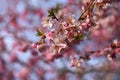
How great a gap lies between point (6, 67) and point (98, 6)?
372 inches

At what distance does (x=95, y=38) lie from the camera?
1327 centimetres

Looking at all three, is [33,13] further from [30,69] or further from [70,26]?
[70,26]

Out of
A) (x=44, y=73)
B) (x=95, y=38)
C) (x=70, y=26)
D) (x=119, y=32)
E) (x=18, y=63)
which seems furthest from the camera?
(x=44, y=73)

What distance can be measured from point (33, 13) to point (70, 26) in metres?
10.7

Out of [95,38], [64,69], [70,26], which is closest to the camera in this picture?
[70,26]

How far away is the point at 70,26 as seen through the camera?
3650 mm

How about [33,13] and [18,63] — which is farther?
[33,13]

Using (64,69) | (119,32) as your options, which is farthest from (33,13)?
(119,32)

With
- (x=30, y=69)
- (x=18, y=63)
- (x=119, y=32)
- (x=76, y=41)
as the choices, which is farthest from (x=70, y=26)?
(x=30, y=69)

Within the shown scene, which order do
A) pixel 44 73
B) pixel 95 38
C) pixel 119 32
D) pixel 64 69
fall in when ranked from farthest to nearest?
pixel 44 73 → pixel 95 38 → pixel 64 69 → pixel 119 32

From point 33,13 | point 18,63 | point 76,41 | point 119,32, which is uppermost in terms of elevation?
point 33,13

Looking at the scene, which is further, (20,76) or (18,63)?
(20,76)

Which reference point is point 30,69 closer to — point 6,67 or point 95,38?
point 6,67

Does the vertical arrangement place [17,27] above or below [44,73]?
above
